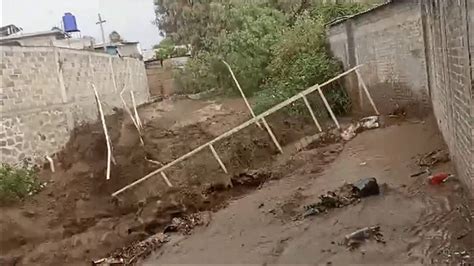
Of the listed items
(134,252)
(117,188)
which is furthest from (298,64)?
(134,252)

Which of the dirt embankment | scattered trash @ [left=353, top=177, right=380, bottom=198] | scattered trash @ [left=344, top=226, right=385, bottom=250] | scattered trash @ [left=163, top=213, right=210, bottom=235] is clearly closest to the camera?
scattered trash @ [left=344, top=226, right=385, bottom=250]

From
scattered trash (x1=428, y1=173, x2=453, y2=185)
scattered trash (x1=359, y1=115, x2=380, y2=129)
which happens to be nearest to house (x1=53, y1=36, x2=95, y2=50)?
scattered trash (x1=359, y1=115, x2=380, y2=129)

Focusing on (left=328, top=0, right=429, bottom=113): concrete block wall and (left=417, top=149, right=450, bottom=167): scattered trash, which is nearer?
(left=417, top=149, right=450, bottom=167): scattered trash

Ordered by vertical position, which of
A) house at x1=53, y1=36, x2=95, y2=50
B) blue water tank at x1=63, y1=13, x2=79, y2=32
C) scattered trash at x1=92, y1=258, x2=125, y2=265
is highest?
blue water tank at x1=63, y1=13, x2=79, y2=32

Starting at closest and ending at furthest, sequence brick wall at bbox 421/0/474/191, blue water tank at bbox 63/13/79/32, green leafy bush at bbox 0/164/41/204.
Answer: brick wall at bbox 421/0/474/191 → green leafy bush at bbox 0/164/41/204 → blue water tank at bbox 63/13/79/32

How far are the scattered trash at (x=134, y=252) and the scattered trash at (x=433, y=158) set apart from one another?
3.84 m

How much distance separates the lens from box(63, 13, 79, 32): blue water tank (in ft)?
70.1

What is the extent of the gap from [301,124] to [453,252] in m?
8.18

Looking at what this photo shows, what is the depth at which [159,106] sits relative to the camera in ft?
64.0

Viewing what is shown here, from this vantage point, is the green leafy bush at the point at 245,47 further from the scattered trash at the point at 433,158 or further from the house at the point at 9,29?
the scattered trash at the point at 433,158

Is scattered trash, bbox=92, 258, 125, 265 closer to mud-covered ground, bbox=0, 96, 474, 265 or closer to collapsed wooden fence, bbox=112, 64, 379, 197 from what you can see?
mud-covered ground, bbox=0, 96, 474, 265

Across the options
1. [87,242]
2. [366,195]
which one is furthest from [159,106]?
[366,195]

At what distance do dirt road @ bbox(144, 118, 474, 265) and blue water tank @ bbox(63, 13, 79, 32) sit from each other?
14.7 meters

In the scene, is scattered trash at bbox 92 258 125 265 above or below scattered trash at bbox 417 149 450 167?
below
